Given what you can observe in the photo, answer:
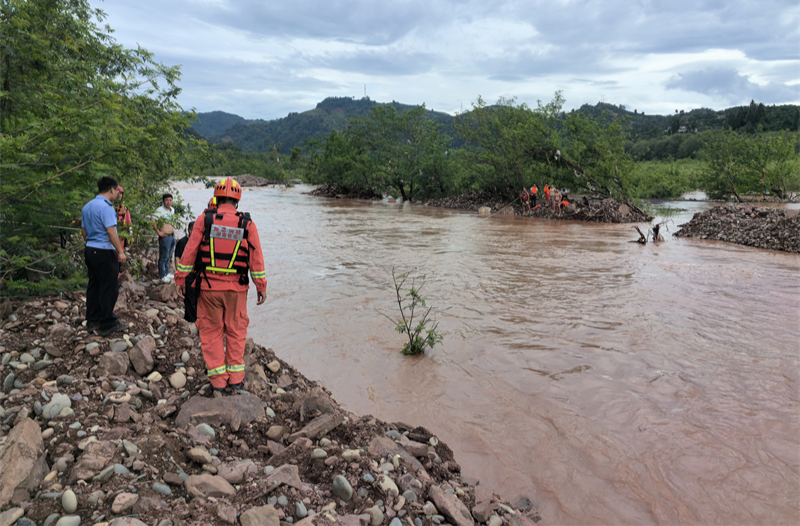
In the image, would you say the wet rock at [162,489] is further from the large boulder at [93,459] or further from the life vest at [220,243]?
the life vest at [220,243]

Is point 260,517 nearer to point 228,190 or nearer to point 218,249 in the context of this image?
point 218,249

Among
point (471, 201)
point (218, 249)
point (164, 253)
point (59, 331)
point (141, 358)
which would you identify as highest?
point (471, 201)

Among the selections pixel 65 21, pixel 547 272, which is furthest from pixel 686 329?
pixel 65 21

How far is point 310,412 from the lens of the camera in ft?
13.5

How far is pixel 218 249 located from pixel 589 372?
15.6 feet

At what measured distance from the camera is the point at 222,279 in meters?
4.03

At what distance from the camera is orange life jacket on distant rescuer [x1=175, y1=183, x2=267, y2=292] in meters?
3.97

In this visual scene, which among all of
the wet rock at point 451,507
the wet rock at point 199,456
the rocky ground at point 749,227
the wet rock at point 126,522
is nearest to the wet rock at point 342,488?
the wet rock at point 451,507

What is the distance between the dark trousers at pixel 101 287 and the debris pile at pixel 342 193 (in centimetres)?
4114

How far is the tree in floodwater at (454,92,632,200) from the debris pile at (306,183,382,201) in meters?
15.2

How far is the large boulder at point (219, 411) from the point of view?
371 cm

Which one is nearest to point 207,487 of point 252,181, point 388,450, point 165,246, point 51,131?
point 388,450

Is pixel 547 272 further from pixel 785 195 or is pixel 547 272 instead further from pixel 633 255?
pixel 785 195

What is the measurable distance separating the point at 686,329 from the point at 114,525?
26.4 ft
